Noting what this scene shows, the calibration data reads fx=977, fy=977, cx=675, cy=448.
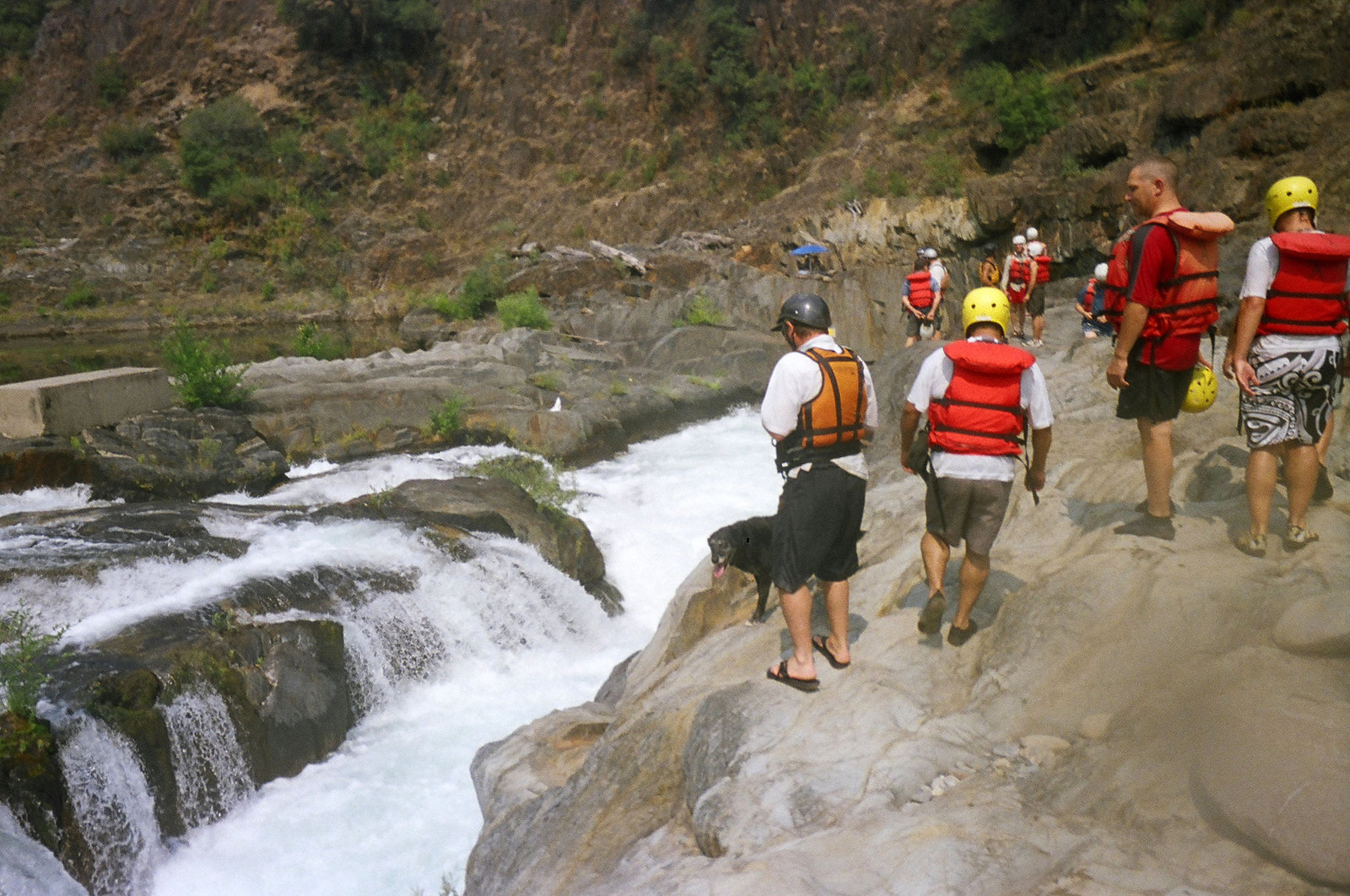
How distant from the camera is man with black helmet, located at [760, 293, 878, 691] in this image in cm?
392

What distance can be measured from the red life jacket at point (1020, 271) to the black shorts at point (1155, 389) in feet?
24.9

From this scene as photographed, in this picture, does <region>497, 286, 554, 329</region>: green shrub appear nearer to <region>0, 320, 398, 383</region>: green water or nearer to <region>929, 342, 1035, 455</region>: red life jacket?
<region>0, 320, 398, 383</region>: green water

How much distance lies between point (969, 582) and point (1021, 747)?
806mm

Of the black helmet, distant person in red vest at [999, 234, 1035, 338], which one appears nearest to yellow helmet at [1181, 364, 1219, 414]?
the black helmet

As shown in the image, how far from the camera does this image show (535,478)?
37.6 feet

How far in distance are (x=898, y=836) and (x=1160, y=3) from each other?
2665 centimetres

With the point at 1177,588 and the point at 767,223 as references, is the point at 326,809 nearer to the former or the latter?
the point at 1177,588

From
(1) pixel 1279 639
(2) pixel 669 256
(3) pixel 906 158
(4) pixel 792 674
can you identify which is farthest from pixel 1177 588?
(3) pixel 906 158

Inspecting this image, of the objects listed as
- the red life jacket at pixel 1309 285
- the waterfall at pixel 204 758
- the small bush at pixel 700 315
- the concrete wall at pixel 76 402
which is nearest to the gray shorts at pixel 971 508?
the red life jacket at pixel 1309 285

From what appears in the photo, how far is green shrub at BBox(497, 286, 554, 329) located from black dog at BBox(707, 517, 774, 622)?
17.1m

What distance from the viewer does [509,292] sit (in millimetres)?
25703

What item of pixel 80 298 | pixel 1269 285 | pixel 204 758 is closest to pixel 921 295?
pixel 1269 285

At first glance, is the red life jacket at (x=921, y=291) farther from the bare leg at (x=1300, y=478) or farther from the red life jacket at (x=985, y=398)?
the red life jacket at (x=985, y=398)

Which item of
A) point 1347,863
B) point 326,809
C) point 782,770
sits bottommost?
point 326,809
